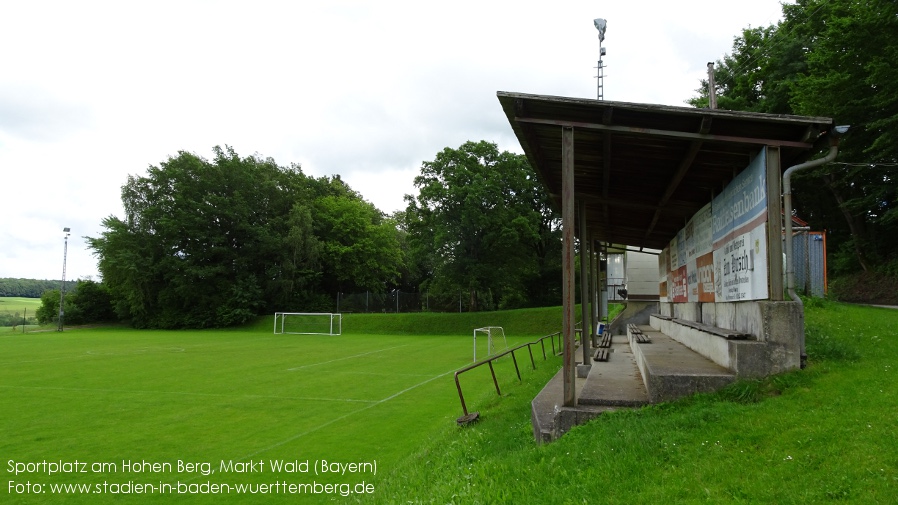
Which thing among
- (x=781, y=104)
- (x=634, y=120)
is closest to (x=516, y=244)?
(x=781, y=104)

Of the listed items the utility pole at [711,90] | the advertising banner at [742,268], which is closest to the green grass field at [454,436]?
the advertising banner at [742,268]

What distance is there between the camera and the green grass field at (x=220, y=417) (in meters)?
6.92

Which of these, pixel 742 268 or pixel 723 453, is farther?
pixel 742 268

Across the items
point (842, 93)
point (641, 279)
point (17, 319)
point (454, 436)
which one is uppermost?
point (842, 93)

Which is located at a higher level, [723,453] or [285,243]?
[285,243]

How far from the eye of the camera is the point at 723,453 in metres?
3.99

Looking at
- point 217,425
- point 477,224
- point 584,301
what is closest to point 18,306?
point 477,224

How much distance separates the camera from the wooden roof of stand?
18.9ft

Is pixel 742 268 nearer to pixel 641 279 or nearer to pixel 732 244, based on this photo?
pixel 732 244

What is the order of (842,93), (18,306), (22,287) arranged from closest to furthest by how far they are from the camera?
1. (842,93)
2. (18,306)
3. (22,287)

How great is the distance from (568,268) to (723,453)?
2589mm

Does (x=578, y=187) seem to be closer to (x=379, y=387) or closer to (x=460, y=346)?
(x=379, y=387)

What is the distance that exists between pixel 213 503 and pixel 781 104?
28.5m

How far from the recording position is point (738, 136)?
19.4ft
